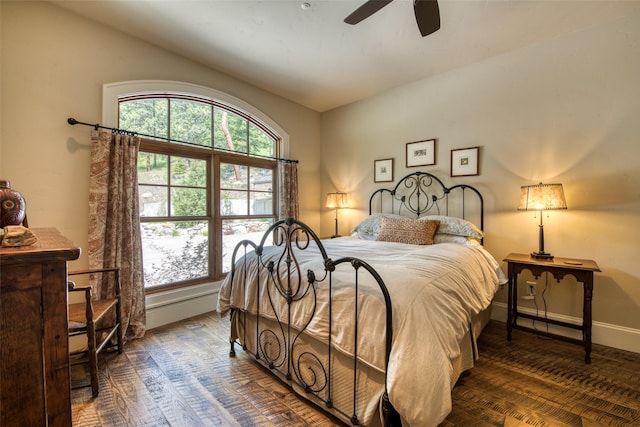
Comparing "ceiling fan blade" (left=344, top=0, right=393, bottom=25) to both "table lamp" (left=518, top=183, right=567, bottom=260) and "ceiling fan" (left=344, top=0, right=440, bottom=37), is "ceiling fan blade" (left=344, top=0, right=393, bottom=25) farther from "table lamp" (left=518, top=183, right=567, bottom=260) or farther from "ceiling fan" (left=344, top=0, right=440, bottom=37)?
"table lamp" (left=518, top=183, right=567, bottom=260)

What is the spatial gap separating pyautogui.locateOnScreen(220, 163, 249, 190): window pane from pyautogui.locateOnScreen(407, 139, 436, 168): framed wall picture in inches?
86.8

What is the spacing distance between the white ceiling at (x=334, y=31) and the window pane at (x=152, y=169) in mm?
1147

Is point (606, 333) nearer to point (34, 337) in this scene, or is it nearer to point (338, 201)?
point (338, 201)

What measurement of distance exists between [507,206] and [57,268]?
11.4ft

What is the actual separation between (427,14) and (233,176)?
2.68 m

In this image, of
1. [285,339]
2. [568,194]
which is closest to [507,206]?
[568,194]

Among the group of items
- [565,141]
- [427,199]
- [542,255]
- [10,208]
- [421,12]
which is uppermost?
[421,12]

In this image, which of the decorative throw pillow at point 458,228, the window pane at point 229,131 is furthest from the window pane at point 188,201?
the decorative throw pillow at point 458,228

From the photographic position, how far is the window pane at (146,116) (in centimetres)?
265

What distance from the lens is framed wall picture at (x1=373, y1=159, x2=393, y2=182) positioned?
3805 millimetres

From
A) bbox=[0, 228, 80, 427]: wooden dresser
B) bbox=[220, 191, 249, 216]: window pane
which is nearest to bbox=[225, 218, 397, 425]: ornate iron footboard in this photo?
bbox=[0, 228, 80, 427]: wooden dresser

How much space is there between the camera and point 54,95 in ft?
7.30

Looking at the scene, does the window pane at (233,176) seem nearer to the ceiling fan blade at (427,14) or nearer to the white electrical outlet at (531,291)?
the ceiling fan blade at (427,14)

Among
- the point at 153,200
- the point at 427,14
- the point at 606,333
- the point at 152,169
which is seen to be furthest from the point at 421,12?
the point at 606,333
